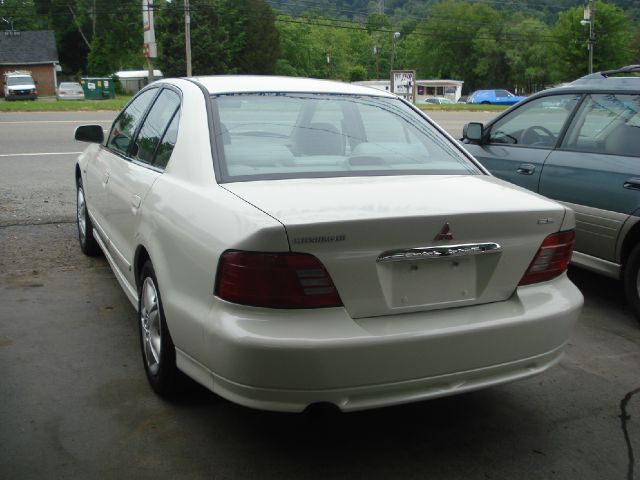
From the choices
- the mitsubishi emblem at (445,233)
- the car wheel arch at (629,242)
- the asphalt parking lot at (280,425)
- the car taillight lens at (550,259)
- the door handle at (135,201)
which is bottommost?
the asphalt parking lot at (280,425)

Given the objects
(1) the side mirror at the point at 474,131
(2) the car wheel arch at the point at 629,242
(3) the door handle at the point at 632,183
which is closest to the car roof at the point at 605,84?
(1) the side mirror at the point at 474,131

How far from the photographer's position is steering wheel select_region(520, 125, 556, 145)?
5.86 metres

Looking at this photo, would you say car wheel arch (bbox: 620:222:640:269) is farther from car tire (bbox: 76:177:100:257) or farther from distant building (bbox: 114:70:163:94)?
distant building (bbox: 114:70:163:94)

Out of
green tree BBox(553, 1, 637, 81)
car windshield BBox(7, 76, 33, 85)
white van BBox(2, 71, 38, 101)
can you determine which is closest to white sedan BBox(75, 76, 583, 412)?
white van BBox(2, 71, 38, 101)

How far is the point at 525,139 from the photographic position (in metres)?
6.16

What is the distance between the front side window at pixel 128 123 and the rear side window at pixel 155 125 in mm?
238

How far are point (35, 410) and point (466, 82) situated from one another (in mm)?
106214

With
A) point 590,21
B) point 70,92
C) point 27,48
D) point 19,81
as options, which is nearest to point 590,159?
point 19,81

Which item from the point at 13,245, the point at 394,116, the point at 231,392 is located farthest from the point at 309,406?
the point at 13,245

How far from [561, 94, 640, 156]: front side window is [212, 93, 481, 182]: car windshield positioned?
1755 mm

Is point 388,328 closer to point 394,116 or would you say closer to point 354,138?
point 354,138

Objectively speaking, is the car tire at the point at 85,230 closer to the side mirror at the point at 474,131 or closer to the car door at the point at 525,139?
the side mirror at the point at 474,131

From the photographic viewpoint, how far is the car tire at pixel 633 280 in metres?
4.92

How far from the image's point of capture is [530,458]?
10.5ft
